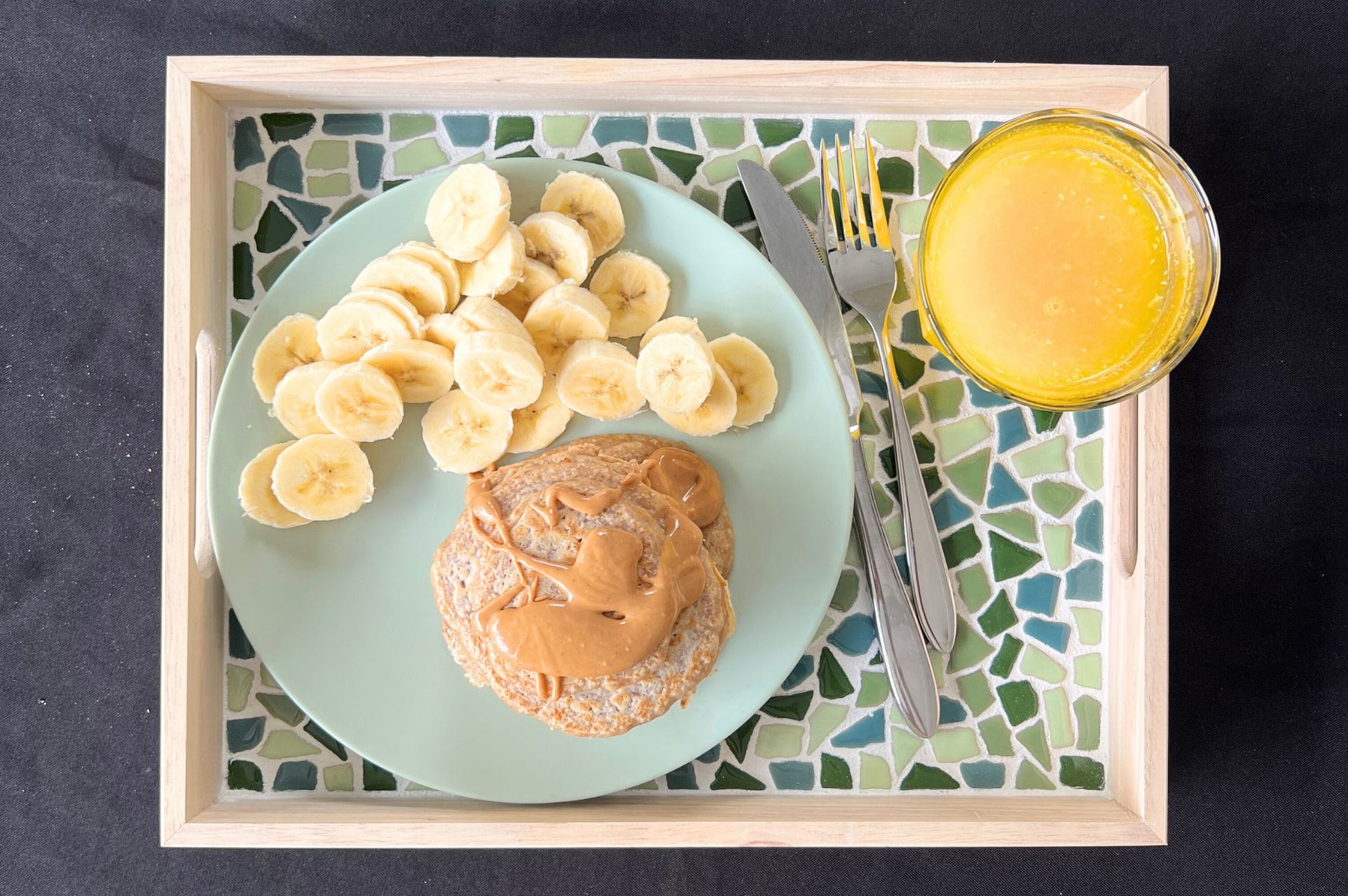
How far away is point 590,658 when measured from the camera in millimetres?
1283

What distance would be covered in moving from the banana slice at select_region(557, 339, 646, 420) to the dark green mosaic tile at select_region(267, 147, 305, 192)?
2.21 ft

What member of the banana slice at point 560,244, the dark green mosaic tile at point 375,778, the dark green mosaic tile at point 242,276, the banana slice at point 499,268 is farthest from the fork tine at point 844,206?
the dark green mosaic tile at point 375,778

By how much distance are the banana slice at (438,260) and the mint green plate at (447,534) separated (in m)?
0.05

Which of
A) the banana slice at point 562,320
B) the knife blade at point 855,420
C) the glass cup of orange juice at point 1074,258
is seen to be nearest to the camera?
the glass cup of orange juice at point 1074,258

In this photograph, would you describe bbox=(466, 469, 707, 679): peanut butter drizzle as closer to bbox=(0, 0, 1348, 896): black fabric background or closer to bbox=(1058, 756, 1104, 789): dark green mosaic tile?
bbox=(0, 0, 1348, 896): black fabric background

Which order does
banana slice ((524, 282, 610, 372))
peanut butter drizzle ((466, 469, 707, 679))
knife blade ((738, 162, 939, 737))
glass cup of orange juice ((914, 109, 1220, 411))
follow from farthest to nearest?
knife blade ((738, 162, 939, 737)) → banana slice ((524, 282, 610, 372)) → glass cup of orange juice ((914, 109, 1220, 411)) → peanut butter drizzle ((466, 469, 707, 679))

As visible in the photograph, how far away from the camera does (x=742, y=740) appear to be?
6.07 ft

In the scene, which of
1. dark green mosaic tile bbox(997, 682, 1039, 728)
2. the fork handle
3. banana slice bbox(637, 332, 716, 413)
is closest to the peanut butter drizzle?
banana slice bbox(637, 332, 716, 413)

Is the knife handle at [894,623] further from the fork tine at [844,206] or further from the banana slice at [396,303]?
the banana slice at [396,303]

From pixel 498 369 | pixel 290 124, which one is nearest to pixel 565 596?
pixel 498 369

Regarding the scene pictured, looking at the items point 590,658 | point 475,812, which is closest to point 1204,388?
point 590,658

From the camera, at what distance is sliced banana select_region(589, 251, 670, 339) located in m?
1.70

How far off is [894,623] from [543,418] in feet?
2.64

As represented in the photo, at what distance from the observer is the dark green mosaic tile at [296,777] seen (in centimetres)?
181
